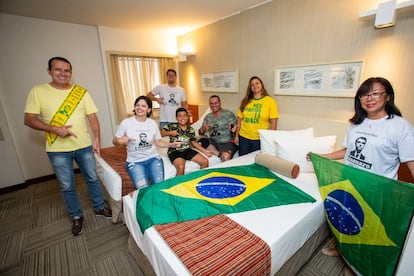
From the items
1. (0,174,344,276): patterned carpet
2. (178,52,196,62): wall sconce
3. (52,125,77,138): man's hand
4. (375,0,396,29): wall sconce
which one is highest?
(178,52,196,62): wall sconce

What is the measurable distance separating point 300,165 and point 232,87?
1.81 m

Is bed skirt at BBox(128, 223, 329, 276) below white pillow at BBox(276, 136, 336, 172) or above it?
below

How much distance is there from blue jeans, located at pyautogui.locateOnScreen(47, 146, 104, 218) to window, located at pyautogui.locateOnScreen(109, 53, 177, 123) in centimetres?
200

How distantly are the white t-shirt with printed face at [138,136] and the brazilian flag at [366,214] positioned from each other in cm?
168

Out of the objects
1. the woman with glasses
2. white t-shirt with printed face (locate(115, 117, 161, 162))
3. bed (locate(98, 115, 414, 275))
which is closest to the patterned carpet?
bed (locate(98, 115, 414, 275))

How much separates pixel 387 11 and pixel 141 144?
2.56 metres

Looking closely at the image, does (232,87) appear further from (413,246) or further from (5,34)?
(5,34)

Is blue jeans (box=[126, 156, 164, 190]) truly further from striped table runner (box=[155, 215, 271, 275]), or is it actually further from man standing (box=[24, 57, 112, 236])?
striped table runner (box=[155, 215, 271, 275])

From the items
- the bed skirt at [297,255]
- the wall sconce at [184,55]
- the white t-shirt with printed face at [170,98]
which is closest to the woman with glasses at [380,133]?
the bed skirt at [297,255]

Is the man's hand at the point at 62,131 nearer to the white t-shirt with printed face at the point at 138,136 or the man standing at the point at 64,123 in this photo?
the man standing at the point at 64,123

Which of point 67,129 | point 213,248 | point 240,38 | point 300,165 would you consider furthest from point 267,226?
point 240,38

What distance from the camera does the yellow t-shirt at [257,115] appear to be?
251 centimetres

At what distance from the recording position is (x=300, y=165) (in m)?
1.98

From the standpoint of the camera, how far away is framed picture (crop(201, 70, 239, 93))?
3.20 meters
